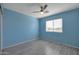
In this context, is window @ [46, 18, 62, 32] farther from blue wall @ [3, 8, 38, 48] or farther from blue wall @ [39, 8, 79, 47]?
blue wall @ [3, 8, 38, 48]

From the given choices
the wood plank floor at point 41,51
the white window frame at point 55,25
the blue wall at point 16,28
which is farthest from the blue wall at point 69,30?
the blue wall at point 16,28

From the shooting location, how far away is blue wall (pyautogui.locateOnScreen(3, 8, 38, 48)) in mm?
3875

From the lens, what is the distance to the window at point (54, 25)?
5186 mm

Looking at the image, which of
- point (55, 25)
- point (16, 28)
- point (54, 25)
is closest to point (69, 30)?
point (55, 25)

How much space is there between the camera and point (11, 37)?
4203 millimetres

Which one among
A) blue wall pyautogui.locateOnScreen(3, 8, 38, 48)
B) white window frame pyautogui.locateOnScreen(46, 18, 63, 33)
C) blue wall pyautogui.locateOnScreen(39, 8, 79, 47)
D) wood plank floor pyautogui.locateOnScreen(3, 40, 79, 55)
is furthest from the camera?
white window frame pyautogui.locateOnScreen(46, 18, 63, 33)

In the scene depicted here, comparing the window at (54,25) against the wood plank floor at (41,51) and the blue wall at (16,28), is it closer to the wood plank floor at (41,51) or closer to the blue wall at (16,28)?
the blue wall at (16,28)

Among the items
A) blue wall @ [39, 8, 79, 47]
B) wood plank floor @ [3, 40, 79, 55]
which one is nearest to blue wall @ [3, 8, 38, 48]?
wood plank floor @ [3, 40, 79, 55]

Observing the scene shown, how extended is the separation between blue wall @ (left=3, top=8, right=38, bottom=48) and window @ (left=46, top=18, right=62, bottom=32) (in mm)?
Answer: 1281
